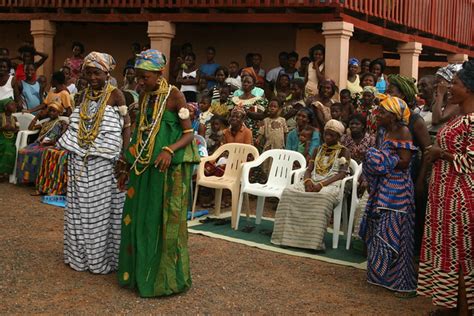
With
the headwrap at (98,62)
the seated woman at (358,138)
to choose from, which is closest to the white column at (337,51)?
the seated woman at (358,138)

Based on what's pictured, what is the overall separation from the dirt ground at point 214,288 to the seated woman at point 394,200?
18cm

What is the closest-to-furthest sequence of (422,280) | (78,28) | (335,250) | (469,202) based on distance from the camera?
(469,202)
(422,280)
(335,250)
(78,28)

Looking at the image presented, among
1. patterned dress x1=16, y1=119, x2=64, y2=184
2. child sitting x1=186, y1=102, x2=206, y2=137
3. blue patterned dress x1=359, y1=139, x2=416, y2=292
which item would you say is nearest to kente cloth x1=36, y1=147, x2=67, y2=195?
patterned dress x1=16, y1=119, x2=64, y2=184

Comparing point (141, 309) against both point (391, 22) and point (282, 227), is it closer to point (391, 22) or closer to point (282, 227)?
point (282, 227)

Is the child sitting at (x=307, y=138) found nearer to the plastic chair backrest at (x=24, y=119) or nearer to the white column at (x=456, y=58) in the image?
the plastic chair backrest at (x=24, y=119)

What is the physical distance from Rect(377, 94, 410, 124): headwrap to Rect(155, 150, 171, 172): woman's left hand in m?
1.69

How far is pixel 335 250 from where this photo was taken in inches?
251

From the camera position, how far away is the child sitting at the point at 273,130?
8.45m

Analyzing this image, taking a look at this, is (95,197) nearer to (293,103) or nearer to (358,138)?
(358,138)

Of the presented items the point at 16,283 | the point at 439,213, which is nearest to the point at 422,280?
the point at 439,213

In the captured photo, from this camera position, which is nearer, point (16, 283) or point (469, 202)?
point (469, 202)

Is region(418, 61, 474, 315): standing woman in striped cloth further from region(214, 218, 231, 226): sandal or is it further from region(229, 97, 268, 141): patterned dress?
region(229, 97, 268, 141): patterned dress

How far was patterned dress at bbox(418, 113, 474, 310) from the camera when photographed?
13.7ft

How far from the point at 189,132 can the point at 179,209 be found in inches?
21.9
